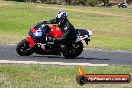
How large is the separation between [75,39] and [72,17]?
3089 centimetres

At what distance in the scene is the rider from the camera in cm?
1736

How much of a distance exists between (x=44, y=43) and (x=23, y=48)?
84 cm

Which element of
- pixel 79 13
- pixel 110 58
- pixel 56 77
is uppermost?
pixel 56 77

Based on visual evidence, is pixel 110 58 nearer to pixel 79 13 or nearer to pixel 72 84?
pixel 72 84

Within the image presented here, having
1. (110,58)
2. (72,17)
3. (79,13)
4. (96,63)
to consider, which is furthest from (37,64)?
(79,13)

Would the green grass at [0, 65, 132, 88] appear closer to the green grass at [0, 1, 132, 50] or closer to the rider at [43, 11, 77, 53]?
the rider at [43, 11, 77, 53]

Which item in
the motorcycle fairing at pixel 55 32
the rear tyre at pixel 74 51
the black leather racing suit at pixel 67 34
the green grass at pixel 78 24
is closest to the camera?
the black leather racing suit at pixel 67 34

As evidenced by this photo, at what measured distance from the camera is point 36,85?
406 inches

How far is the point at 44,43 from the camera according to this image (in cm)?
1759

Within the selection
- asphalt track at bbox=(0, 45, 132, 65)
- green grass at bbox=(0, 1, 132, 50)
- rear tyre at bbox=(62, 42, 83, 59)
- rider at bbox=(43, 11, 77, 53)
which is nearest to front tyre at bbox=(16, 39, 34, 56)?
asphalt track at bbox=(0, 45, 132, 65)

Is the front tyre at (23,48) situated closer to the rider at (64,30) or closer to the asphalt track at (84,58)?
the asphalt track at (84,58)

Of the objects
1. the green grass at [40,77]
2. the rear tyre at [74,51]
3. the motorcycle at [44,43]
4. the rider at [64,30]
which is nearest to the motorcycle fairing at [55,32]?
the motorcycle at [44,43]

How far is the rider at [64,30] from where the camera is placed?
17.4 meters

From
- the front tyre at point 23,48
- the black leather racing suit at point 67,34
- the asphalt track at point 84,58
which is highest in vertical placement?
the black leather racing suit at point 67,34
